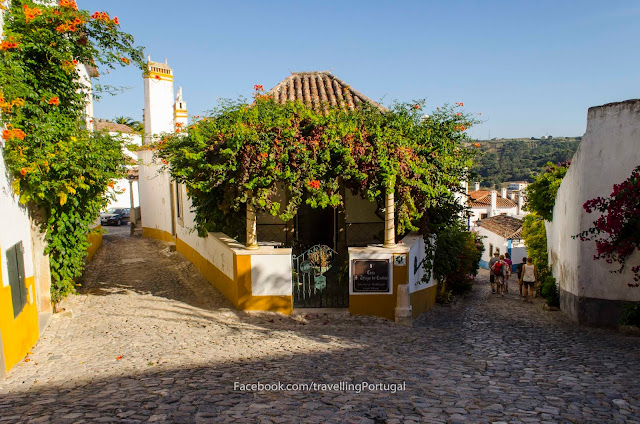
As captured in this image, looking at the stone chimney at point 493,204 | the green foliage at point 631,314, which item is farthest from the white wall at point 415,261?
the stone chimney at point 493,204

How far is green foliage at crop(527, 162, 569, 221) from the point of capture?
47.8 ft

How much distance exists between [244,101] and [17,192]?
4.92 meters

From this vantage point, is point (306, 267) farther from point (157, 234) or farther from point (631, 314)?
point (157, 234)

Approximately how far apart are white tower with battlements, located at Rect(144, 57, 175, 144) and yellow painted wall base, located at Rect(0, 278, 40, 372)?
1351 centimetres

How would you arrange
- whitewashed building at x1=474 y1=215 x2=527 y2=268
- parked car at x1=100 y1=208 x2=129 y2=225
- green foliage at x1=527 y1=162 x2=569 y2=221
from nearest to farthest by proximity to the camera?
green foliage at x1=527 y1=162 x2=569 y2=221 < parked car at x1=100 y1=208 x2=129 y2=225 < whitewashed building at x1=474 y1=215 x2=527 y2=268

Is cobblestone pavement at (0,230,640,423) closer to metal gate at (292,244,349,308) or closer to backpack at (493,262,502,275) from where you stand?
metal gate at (292,244,349,308)

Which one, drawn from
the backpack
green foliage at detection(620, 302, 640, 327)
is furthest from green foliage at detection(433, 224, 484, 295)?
green foliage at detection(620, 302, 640, 327)

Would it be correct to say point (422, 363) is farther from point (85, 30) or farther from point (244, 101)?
point (85, 30)

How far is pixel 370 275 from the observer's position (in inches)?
375

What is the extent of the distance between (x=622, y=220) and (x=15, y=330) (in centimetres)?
923

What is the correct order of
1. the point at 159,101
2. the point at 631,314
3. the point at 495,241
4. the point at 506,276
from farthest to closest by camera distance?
1. the point at 495,241
2. the point at 159,101
3. the point at 506,276
4. the point at 631,314

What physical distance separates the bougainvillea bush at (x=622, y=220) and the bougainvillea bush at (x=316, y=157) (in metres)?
2.97

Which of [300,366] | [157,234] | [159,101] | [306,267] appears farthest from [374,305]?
[159,101]

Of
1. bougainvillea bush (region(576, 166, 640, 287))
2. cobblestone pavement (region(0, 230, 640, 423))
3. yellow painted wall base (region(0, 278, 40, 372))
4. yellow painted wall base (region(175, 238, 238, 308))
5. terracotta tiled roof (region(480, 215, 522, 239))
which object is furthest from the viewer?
terracotta tiled roof (region(480, 215, 522, 239))
